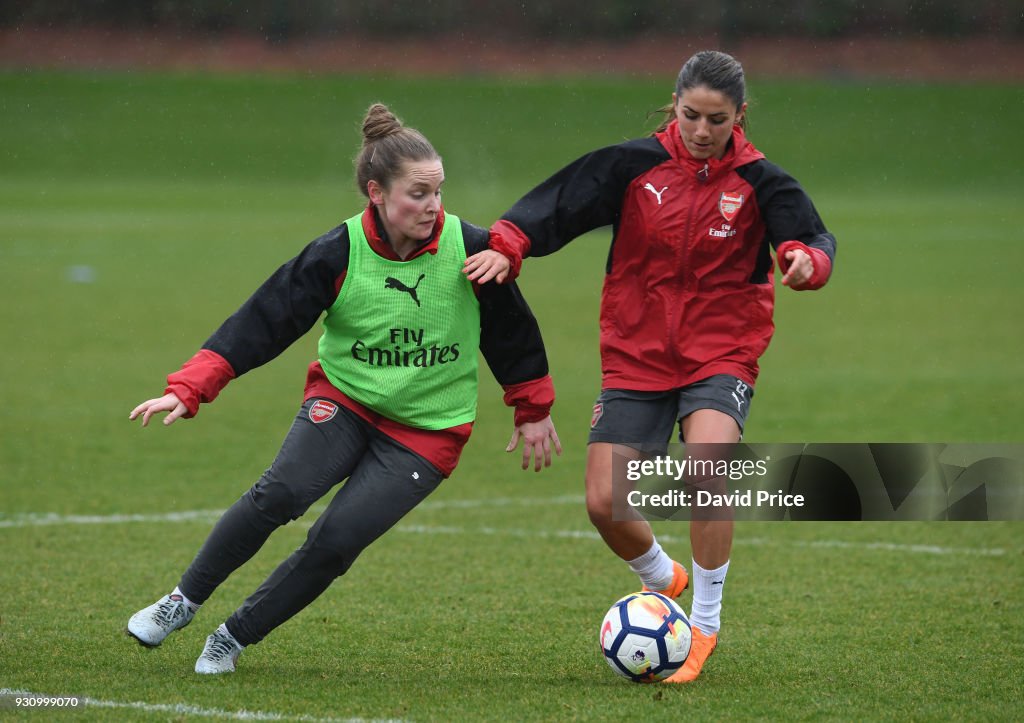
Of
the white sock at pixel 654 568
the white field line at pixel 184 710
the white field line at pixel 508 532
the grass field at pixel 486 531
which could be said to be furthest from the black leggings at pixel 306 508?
the white field line at pixel 508 532

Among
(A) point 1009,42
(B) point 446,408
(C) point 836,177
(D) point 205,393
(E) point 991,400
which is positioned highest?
(A) point 1009,42

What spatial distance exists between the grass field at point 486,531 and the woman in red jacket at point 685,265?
665mm

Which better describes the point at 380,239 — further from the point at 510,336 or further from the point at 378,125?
the point at 510,336

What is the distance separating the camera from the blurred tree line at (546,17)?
150 ft

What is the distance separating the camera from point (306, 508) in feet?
16.4

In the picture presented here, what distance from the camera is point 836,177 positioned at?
37.8m

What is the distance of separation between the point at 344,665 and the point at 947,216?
2615 centimetres

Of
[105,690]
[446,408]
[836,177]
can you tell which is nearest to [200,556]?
[105,690]

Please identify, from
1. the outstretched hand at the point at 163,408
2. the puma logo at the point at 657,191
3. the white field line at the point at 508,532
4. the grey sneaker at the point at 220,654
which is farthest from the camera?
the white field line at the point at 508,532

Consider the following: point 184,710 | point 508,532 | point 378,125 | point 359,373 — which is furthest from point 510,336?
point 508,532

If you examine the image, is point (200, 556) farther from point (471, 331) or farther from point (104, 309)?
point (104, 309)

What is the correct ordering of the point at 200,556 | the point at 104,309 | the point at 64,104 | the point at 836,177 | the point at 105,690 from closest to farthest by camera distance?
1. the point at 105,690
2. the point at 200,556
3. the point at 104,309
4. the point at 836,177
5. the point at 64,104

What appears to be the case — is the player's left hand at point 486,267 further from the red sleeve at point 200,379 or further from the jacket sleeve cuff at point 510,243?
the red sleeve at point 200,379

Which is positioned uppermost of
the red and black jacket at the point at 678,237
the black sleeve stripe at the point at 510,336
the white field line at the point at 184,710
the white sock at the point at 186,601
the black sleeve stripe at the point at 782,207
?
the black sleeve stripe at the point at 782,207
